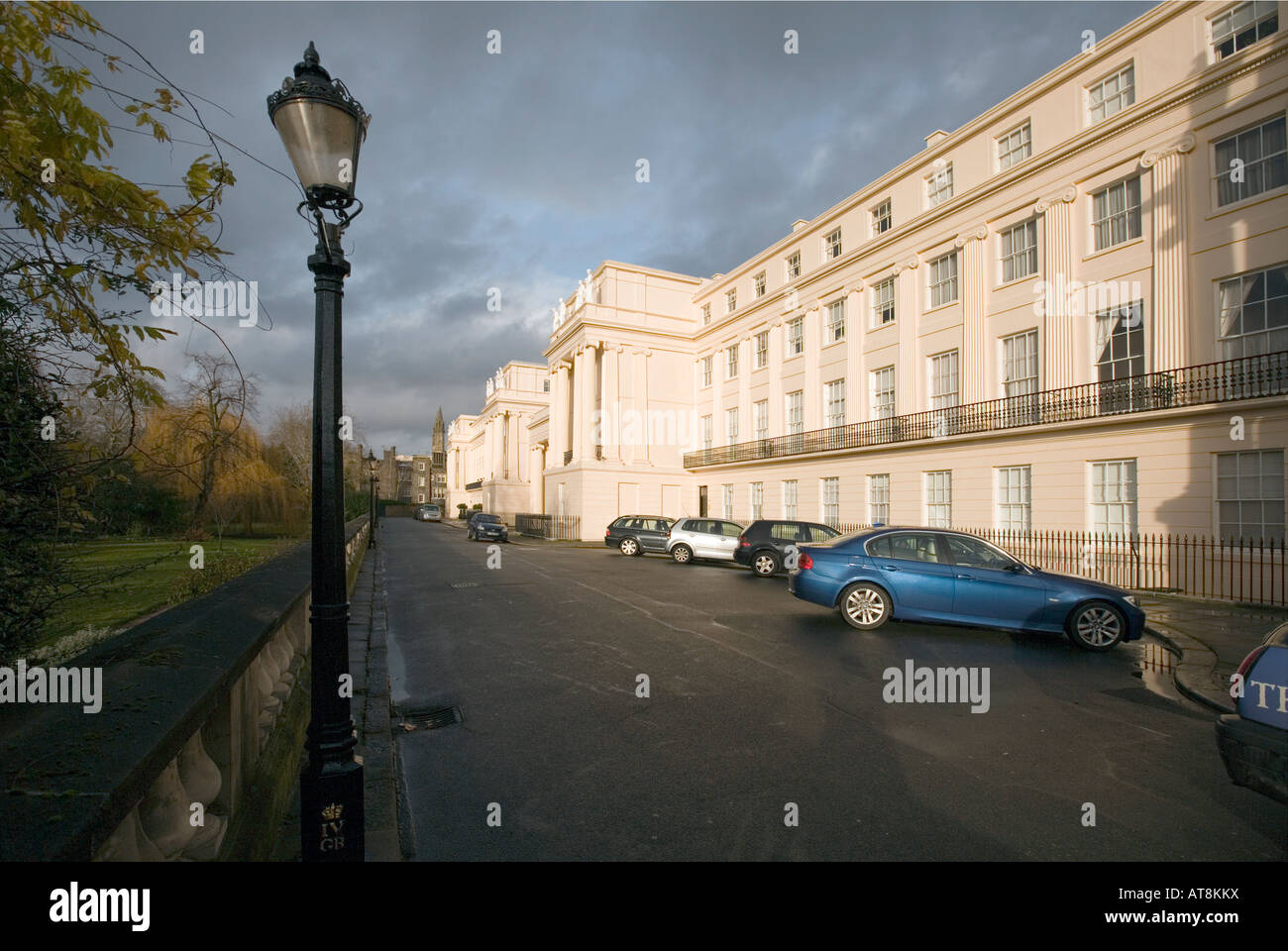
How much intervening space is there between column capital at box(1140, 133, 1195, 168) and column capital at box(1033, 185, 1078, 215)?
190 centimetres

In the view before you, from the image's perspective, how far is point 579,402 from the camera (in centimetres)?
4269

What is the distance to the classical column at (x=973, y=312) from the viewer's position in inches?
871

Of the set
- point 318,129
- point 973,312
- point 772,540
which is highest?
point 973,312

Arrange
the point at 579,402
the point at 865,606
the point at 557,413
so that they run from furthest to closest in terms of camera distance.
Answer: the point at 557,413, the point at 579,402, the point at 865,606

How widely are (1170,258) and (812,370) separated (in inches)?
586

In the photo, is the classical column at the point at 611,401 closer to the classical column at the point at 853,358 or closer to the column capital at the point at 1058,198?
the classical column at the point at 853,358

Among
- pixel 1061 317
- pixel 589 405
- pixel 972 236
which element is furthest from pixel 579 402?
pixel 1061 317

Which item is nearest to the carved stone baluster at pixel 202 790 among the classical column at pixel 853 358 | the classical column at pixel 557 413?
the classical column at pixel 853 358

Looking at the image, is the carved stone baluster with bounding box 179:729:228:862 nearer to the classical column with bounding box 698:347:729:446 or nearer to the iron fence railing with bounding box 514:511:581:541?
the classical column with bounding box 698:347:729:446

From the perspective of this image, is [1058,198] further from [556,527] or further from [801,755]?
[556,527]

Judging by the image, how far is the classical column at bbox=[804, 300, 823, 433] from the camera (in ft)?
99.1

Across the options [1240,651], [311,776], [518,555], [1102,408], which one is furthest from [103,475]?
[518,555]
